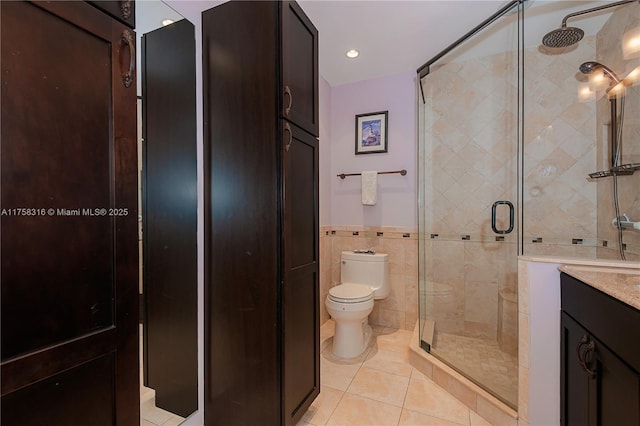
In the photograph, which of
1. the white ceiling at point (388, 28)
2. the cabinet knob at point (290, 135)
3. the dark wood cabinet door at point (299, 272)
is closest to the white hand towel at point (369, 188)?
the white ceiling at point (388, 28)

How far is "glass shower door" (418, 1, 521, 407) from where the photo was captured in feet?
6.76

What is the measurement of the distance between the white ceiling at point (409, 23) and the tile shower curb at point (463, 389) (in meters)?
2.41

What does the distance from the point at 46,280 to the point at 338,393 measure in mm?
1675

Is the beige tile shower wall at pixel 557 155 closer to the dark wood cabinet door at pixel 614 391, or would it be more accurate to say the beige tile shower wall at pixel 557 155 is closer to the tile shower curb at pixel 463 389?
the tile shower curb at pixel 463 389

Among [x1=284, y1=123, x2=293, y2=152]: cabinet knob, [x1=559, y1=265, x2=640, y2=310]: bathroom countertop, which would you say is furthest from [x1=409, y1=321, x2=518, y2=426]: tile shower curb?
[x1=284, y1=123, x2=293, y2=152]: cabinet knob

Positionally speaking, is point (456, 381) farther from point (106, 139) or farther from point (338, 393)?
point (106, 139)

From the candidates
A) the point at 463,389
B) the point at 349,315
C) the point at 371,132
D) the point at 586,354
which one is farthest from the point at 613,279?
the point at 371,132

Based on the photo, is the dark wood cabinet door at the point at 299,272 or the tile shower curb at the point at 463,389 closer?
the dark wood cabinet door at the point at 299,272

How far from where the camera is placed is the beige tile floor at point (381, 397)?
59.0 inches

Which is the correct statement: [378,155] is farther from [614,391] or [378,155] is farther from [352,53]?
[614,391]

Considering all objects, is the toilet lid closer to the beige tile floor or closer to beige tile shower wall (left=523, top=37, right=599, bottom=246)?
the beige tile floor

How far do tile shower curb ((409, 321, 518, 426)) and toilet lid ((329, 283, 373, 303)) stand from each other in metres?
0.52

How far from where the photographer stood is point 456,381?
5.52 feet

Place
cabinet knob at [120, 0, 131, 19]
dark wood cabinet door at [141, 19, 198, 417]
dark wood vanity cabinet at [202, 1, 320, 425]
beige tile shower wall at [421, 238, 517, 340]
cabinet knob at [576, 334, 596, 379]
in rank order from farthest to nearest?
1. beige tile shower wall at [421, 238, 517, 340]
2. dark wood vanity cabinet at [202, 1, 320, 425]
3. dark wood cabinet door at [141, 19, 198, 417]
4. cabinet knob at [576, 334, 596, 379]
5. cabinet knob at [120, 0, 131, 19]
